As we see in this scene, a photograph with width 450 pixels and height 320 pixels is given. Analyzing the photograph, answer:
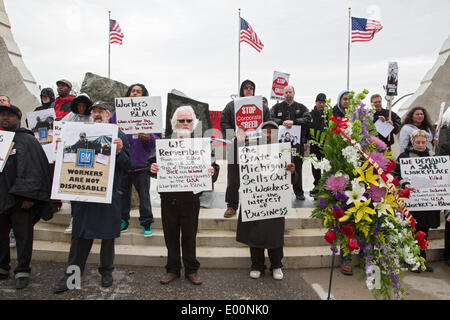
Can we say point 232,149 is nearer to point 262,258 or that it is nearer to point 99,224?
point 262,258

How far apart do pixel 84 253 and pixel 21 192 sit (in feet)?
3.27

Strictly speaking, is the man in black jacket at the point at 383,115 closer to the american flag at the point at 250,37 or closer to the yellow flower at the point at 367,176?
the yellow flower at the point at 367,176

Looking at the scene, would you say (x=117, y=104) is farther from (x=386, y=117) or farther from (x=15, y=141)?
(x=386, y=117)

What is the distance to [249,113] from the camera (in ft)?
14.8

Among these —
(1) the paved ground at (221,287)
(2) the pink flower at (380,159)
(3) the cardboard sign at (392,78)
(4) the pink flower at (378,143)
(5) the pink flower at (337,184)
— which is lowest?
(1) the paved ground at (221,287)

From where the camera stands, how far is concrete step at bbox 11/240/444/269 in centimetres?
384

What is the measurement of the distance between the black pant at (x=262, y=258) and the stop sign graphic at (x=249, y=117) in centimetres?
195

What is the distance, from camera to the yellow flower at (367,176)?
2.29 metres

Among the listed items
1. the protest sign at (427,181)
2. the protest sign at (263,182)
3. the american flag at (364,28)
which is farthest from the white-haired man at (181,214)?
the american flag at (364,28)

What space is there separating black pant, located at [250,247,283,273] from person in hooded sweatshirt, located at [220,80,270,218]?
1.00 metres

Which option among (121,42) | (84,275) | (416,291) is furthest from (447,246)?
(121,42)

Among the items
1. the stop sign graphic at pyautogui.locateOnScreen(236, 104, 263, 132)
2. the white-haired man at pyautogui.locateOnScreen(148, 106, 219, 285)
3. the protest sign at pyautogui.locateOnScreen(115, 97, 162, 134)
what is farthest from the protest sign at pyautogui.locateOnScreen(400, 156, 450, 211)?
the protest sign at pyautogui.locateOnScreen(115, 97, 162, 134)

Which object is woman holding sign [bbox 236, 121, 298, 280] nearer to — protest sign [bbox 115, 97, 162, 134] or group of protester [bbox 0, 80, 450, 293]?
group of protester [bbox 0, 80, 450, 293]

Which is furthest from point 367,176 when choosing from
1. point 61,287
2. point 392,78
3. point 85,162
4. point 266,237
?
point 392,78
